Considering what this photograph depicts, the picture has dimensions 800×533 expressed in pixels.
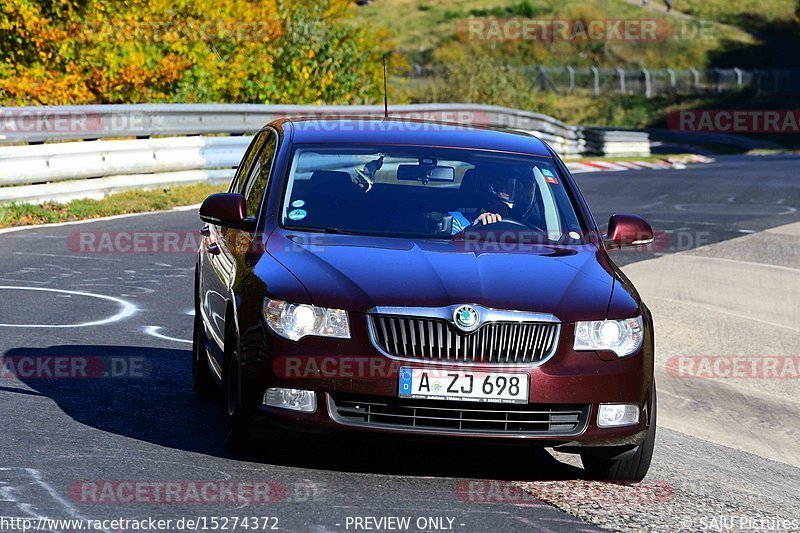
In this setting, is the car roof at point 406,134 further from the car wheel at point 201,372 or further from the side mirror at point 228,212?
the car wheel at point 201,372

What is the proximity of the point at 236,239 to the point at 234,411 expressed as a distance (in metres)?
1.23

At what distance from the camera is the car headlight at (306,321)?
240 inches

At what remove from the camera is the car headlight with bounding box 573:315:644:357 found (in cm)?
625

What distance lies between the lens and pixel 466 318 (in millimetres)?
6074

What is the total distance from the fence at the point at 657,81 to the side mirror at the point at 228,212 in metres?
59.1

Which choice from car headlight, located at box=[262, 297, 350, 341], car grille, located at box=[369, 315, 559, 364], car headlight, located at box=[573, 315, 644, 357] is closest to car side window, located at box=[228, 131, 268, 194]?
car headlight, located at box=[262, 297, 350, 341]

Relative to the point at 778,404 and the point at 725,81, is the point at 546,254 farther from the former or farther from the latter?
the point at 725,81

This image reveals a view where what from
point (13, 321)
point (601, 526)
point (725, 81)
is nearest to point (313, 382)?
point (601, 526)

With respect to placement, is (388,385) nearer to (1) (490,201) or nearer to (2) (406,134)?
(1) (490,201)
